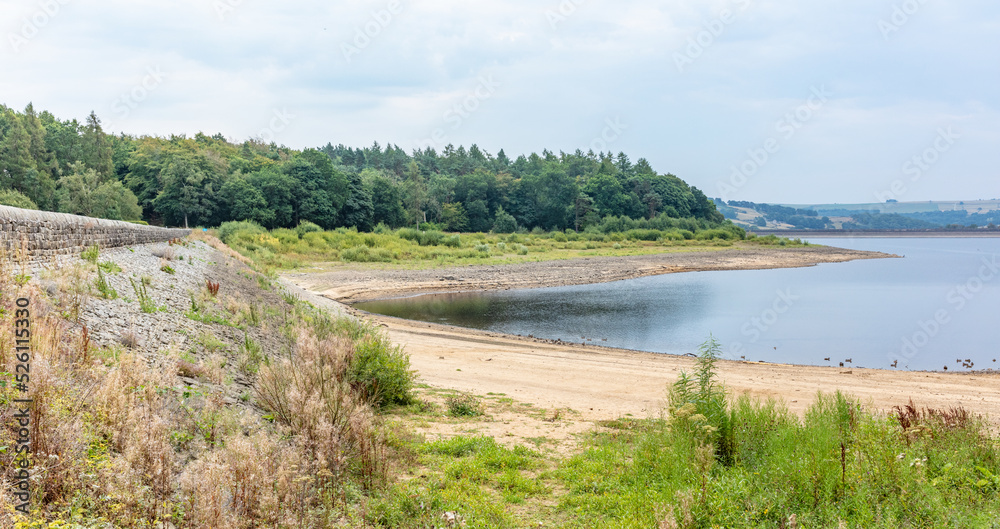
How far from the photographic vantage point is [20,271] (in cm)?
754

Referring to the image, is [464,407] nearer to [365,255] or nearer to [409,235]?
[365,255]

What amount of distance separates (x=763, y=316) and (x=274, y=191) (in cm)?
5943

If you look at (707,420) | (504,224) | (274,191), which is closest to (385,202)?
(274,191)

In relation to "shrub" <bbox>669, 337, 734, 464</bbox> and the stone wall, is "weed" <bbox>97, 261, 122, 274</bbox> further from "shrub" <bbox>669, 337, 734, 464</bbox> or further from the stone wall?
"shrub" <bbox>669, 337, 734, 464</bbox>

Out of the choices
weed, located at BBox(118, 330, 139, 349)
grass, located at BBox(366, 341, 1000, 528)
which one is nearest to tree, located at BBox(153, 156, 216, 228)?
weed, located at BBox(118, 330, 139, 349)

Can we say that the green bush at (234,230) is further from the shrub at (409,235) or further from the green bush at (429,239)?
the green bush at (429,239)

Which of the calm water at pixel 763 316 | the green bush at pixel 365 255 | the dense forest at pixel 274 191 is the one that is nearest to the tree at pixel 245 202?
the dense forest at pixel 274 191

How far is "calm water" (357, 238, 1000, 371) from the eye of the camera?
22.0 meters

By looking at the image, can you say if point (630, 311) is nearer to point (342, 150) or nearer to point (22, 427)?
point (22, 427)

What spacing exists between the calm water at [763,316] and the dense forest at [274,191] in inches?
1768

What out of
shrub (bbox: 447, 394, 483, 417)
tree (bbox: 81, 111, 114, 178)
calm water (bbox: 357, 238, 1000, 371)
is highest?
tree (bbox: 81, 111, 114, 178)

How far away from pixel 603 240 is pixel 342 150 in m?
107

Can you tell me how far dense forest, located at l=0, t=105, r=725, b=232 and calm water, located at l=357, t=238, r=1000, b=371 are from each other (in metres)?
44.9

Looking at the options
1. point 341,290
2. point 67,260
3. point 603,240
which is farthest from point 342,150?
point 67,260
